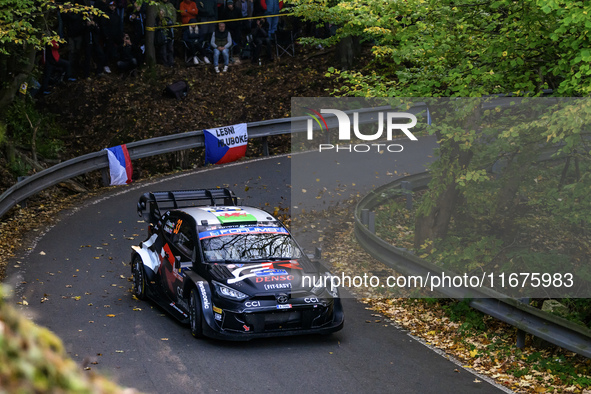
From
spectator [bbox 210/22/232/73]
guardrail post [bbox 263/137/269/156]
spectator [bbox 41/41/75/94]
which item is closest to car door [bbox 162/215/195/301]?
guardrail post [bbox 263/137/269/156]

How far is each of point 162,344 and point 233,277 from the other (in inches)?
49.1

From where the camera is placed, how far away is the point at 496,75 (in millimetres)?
10125

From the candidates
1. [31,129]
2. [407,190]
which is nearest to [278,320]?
[407,190]

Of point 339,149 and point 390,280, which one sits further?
point 339,149

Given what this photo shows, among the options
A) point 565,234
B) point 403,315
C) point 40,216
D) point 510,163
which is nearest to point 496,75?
point 510,163

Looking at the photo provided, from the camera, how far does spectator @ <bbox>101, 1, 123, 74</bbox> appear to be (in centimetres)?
2211

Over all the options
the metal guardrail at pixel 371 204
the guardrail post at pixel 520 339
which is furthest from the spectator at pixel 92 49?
the guardrail post at pixel 520 339

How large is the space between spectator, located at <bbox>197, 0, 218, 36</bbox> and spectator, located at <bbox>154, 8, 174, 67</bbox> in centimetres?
115

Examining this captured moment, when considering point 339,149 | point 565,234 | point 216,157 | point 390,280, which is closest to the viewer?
point 390,280

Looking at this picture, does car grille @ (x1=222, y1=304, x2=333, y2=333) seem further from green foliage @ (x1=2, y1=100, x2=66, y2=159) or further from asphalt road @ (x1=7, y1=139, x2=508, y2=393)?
green foliage @ (x1=2, y1=100, x2=66, y2=159)

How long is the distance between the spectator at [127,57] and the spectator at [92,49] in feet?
2.16

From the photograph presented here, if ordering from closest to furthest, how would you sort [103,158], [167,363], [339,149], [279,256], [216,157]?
[167,363], [279,256], [103,158], [216,157], [339,149]

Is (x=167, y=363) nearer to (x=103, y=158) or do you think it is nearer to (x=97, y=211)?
(x=97, y=211)

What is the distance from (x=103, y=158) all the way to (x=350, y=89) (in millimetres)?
7528
